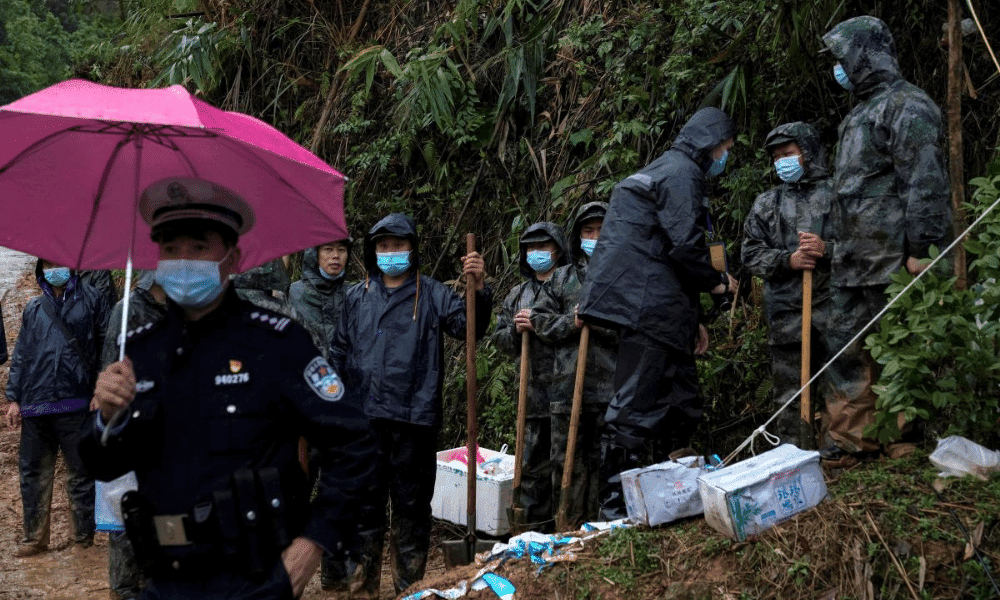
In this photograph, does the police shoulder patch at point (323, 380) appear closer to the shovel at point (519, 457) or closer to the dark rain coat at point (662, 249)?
the dark rain coat at point (662, 249)

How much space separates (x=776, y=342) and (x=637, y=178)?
1409mm

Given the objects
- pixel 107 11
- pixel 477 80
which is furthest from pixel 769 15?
pixel 107 11

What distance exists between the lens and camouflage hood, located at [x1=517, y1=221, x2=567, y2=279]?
23.1 ft

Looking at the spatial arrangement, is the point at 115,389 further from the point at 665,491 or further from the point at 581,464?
the point at 581,464

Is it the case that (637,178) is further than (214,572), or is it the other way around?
(637,178)

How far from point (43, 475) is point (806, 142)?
593 cm

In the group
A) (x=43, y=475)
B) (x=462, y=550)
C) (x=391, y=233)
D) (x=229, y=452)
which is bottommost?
(x=462, y=550)

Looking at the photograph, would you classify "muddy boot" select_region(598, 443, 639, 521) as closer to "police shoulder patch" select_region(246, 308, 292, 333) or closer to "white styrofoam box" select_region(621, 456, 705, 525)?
"white styrofoam box" select_region(621, 456, 705, 525)

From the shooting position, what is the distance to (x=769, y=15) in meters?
7.48

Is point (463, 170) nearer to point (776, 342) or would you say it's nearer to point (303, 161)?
point (776, 342)

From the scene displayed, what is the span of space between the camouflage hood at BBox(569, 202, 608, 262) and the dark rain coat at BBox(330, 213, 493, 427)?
2.54 ft

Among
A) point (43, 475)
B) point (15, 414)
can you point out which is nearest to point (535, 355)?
point (43, 475)

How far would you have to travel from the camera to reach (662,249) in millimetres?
5652

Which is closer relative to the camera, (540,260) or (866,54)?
(866,54)
